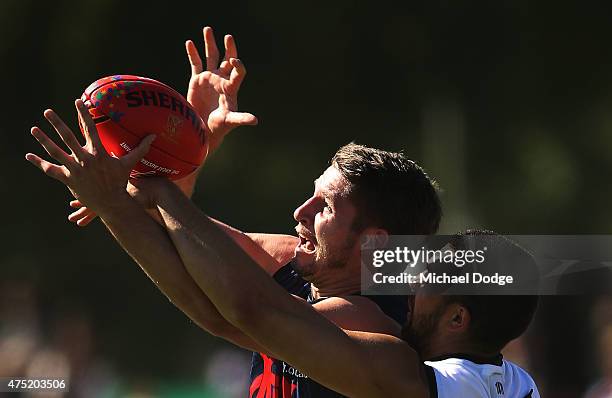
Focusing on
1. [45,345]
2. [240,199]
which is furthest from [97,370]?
[240,199]

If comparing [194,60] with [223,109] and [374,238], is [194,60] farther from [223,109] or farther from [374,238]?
[374,238]

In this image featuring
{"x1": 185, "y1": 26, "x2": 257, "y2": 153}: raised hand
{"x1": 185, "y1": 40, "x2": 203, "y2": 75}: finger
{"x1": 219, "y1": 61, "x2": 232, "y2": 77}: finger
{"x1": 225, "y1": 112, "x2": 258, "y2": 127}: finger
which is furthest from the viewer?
{"x1": 185, "y1": 40, "x2": 203, "y2": 75}: finger

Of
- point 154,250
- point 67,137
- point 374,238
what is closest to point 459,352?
point 374,238

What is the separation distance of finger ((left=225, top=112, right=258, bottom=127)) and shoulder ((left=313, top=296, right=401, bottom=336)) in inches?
32.4

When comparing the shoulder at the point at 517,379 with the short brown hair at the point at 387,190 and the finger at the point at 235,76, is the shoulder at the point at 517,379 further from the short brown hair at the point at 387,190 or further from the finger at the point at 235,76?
the finger at the point at 235,76

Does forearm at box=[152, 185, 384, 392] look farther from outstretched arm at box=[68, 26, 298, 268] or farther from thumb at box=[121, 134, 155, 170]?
outstretched arm at box=[68, 26, 298, 268]

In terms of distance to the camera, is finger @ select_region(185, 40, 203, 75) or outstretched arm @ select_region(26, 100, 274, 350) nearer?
outstretched arm @ select_region(26, 100, 274, 350)

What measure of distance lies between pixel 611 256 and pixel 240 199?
14.3 feet

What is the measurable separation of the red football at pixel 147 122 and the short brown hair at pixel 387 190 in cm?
68

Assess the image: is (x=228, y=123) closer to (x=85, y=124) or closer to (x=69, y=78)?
(x=85, y=124)

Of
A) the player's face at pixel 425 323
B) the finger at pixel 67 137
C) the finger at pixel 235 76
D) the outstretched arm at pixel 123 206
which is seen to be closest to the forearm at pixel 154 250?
the outstretched arm at pixel 123 206

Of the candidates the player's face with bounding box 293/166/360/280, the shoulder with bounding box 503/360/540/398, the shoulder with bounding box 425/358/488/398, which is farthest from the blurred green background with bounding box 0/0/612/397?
the shoulder with bounding box 425/358/488/398

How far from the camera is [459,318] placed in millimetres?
3332

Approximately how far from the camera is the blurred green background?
36.8 ft
